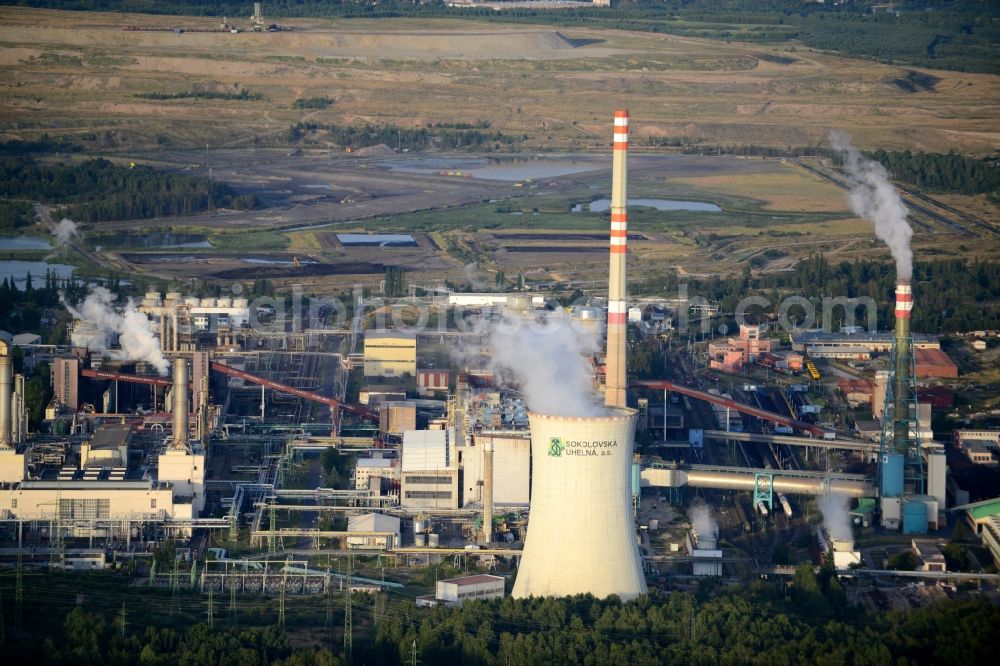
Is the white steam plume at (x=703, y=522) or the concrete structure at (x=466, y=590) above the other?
the white steam plume at (x=703, y=522)

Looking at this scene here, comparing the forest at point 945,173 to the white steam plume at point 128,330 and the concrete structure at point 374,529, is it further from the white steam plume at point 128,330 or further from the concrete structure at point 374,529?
the concrete structure at point 374,529

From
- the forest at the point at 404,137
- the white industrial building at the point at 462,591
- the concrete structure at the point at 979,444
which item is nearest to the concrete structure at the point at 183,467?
the white industrial building at the point at 462,591

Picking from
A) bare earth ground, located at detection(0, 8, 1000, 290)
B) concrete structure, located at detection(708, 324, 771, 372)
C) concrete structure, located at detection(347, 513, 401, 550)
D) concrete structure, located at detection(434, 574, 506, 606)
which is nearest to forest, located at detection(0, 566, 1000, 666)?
concrete structure, located at detection(434, 574, 506, 606)

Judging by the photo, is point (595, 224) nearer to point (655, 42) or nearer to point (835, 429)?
point (835, 429)

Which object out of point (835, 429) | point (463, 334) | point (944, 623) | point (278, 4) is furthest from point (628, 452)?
point (278, 4)

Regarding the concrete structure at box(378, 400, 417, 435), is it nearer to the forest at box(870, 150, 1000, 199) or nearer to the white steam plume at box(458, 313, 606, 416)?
the white steam plume at box(458, 313, 606, 416)

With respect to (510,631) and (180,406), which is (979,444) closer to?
(510,631)
